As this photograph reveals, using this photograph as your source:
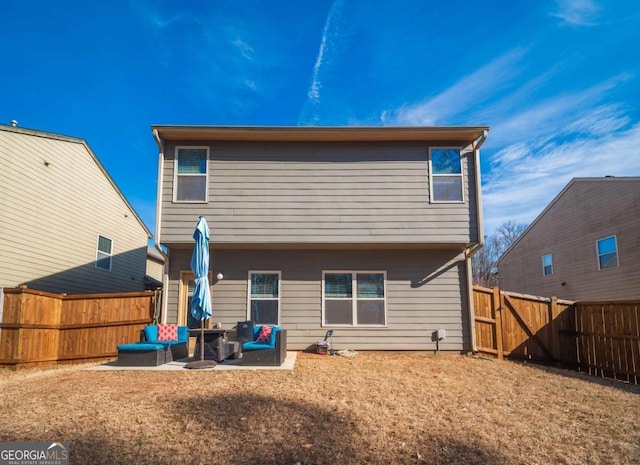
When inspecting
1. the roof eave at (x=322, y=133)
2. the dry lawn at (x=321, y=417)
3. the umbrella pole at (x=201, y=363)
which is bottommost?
the dry lawn at (x=321, y=417)

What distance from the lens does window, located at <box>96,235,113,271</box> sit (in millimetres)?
13941

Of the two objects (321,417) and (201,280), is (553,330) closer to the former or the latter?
(321,417)

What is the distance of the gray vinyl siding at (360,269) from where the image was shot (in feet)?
32.1

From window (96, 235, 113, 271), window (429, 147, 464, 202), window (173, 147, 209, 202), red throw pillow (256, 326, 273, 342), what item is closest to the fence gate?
window (429, 147, 464, 202)

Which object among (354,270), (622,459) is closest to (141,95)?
(354,270)

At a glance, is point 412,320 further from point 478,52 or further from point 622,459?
point 478,52

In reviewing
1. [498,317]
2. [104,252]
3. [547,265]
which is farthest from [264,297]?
[547,265]

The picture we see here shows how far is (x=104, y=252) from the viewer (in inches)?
562

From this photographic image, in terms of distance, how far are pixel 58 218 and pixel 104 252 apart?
2.61 metres

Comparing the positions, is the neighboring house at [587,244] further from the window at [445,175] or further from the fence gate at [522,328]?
the window at [445,175]

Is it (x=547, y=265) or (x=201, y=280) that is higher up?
(x=547, y=265)

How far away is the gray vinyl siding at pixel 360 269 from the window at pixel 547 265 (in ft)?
32.3

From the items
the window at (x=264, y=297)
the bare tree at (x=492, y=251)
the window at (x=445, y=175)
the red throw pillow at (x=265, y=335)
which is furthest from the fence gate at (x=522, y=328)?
the bare tree at (x=492, y=251)

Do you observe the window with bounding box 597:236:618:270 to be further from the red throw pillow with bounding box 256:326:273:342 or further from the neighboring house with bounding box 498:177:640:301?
the red throw pillow with bounding box 256:326:273:342
